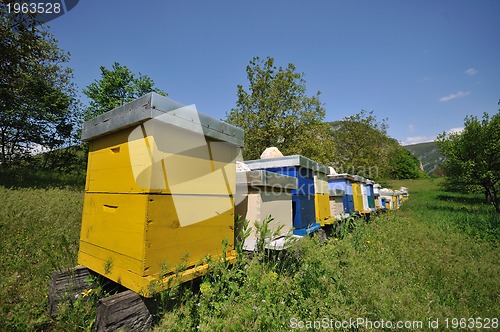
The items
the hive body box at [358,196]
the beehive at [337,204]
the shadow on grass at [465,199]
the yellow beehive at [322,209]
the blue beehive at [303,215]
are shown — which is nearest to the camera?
the blue beehive at [303,215]

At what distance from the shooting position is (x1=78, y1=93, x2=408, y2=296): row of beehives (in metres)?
1.57

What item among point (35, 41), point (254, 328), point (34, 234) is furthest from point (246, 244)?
point (35, 41)

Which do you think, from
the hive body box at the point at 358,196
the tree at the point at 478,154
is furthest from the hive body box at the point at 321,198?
the tree at the point at 478,154

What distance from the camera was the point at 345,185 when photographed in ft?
20.8

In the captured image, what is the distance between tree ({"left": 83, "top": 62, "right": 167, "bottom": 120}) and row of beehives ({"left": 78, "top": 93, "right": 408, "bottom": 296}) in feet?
45.8

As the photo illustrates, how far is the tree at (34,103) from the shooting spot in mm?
7531

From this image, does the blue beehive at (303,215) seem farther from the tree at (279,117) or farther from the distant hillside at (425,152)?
the distant hillside at (425,152)

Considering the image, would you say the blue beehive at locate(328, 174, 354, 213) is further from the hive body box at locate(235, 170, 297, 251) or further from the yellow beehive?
the hive body box at locate(235, 170, 297, 251)

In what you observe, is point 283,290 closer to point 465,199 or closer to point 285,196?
point 285,196

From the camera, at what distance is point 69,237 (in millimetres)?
3484

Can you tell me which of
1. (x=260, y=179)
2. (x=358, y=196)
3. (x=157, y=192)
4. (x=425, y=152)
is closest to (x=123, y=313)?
(x=157, y=192)

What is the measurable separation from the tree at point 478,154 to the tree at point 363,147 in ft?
28.3

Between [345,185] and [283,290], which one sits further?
[345,185]

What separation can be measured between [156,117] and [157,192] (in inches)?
21.0
